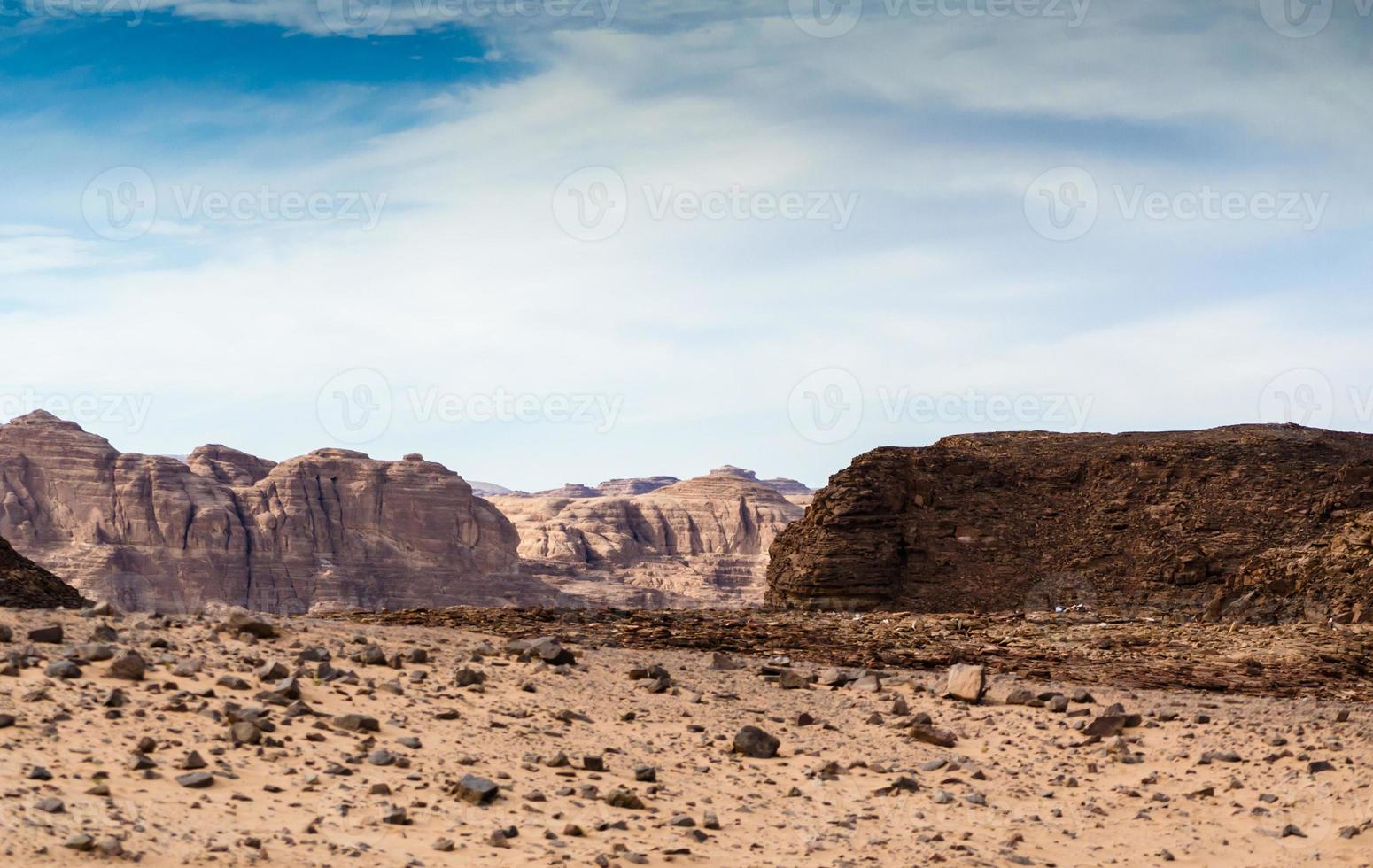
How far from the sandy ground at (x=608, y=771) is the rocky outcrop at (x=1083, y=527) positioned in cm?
1491

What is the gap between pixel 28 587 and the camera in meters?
20.1

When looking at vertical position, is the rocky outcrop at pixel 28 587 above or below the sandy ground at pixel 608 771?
above

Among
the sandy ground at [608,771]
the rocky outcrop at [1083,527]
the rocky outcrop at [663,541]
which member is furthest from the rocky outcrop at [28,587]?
the rocky outcrop at [663,541]

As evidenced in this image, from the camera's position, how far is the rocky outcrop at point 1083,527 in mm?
29859

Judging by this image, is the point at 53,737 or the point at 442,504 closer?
the point at 53,737

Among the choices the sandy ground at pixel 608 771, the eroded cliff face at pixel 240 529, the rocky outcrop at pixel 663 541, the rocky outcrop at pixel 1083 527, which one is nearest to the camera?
the sandy ground at pixel 608 771

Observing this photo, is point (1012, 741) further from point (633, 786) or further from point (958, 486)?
point (958, 486)

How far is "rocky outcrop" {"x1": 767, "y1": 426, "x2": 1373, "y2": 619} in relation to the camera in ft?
98.0

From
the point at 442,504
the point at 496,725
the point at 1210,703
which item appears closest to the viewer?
the point at 496,725

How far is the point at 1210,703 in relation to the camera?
15570mm

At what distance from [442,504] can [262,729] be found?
133093 millimetres

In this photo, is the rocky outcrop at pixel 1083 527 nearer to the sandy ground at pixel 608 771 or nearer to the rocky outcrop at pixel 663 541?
the sandy ground at pixel 608 771

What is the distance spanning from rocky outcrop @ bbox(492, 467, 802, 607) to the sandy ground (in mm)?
119039

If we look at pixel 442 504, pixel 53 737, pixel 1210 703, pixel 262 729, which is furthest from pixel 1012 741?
pixel 442 504
